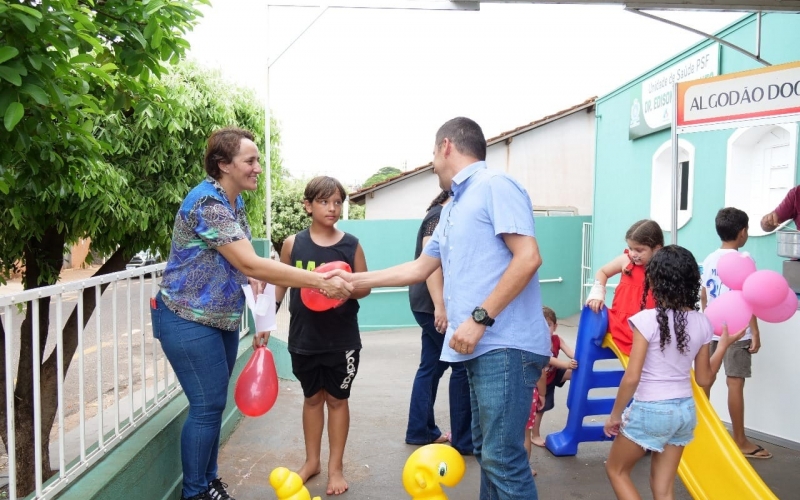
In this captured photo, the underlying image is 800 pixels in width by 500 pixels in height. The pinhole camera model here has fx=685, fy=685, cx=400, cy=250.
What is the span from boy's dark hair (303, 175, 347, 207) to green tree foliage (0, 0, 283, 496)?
874 millimetres

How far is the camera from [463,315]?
9.37ft

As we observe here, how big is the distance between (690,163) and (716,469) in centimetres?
616

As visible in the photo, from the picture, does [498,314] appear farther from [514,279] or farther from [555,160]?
[555,160]

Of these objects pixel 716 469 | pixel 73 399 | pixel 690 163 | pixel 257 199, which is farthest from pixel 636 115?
pixel 73 399

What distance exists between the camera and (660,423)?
311cm

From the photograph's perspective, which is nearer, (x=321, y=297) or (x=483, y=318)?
(x=483, y=318)

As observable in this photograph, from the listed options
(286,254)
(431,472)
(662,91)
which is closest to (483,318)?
(431,472)

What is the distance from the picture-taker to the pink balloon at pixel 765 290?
12.3ft

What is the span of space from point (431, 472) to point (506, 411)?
521 mm

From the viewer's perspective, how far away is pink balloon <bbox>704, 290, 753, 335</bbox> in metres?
3.71

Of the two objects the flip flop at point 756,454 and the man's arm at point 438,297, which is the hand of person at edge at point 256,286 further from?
the flip flop at point 756,454

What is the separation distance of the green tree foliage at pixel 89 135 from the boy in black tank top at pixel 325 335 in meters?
1.02

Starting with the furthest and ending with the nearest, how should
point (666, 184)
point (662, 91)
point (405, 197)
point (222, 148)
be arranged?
point (405, 197)
point (666, 184)
point (662, 91)
point (222, 148)

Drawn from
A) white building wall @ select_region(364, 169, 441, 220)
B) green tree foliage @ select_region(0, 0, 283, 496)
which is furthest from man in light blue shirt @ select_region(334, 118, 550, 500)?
white building wall @ select_region(364, 169, 441, 220)
